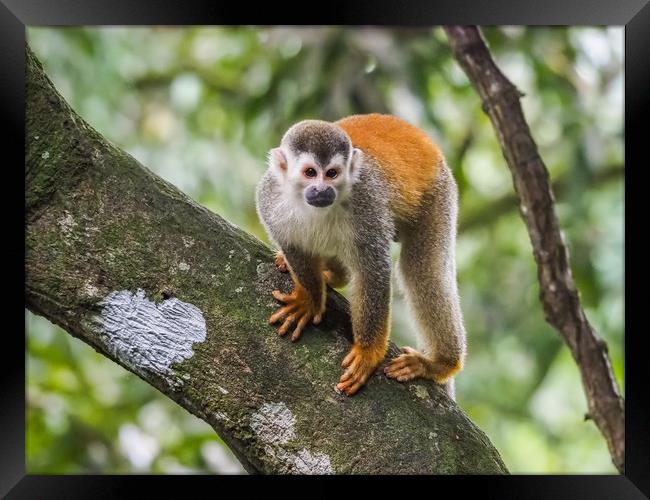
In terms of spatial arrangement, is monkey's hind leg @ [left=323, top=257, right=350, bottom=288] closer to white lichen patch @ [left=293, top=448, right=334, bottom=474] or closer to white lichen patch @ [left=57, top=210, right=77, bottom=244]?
white lichen patch @ [left=293, top=448, right=334, bottom=474]

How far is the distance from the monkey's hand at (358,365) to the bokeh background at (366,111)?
1947 mm

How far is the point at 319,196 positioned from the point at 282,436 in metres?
0.94

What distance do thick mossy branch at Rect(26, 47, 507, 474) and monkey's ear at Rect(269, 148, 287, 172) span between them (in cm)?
45

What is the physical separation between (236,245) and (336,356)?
55cm

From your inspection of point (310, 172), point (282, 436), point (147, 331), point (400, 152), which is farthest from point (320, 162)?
point (282, 436)

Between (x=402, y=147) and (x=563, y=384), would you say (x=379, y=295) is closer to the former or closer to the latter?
(x=402, y=147)

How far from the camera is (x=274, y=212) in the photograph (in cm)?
337

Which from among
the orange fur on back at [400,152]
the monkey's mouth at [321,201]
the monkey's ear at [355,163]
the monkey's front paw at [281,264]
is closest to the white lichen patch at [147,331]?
the monkey's front paw at [281,264]

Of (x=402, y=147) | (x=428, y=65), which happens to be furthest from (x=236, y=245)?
(x=428, y=65)

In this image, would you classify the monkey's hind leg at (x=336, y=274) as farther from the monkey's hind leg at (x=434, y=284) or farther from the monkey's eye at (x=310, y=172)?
the monkey's eye at (x=310, y=172)

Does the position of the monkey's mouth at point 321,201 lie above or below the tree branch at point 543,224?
below

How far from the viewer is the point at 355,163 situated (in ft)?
10.6

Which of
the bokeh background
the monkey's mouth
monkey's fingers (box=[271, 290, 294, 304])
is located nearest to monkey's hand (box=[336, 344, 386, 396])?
monkey's fingers (box=[271, 290, 294, 304])

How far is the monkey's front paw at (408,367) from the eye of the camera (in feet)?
9.98
